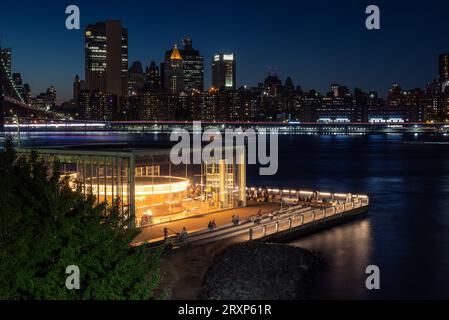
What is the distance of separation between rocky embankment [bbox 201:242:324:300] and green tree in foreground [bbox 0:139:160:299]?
595 centimetres

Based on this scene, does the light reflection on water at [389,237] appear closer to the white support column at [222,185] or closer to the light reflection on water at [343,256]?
the light reflection on water at [343,256]

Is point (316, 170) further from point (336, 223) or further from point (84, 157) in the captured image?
point (84, 157)

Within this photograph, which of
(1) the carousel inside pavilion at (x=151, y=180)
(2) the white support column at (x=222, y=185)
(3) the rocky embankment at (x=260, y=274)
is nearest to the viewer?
(3) the rocky embankment at (x=260, y=274)

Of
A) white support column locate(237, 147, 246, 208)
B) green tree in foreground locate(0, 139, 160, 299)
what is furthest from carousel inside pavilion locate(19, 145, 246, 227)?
green tree in foreground locate(0, 139, 160, 299)

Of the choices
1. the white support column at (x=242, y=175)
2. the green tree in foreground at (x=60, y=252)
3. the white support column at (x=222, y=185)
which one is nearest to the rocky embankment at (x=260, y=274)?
the white support column at (x=222, y=185)

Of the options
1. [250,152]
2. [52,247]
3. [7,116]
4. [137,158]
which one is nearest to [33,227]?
[52,247]

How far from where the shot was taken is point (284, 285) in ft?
52.3

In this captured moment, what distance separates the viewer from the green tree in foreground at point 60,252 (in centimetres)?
821

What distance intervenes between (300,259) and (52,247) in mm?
10985

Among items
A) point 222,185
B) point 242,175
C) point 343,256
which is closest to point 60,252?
point 343,256

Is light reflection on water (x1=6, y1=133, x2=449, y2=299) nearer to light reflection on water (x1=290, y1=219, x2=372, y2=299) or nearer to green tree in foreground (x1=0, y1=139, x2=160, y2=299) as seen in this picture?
light reflection on water (x1=290, y1=219, x2=372, y2=299)

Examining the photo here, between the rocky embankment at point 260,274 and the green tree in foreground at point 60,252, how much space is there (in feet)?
19.5

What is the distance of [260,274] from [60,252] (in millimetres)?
8488

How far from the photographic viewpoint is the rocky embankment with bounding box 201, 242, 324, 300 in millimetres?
15234
